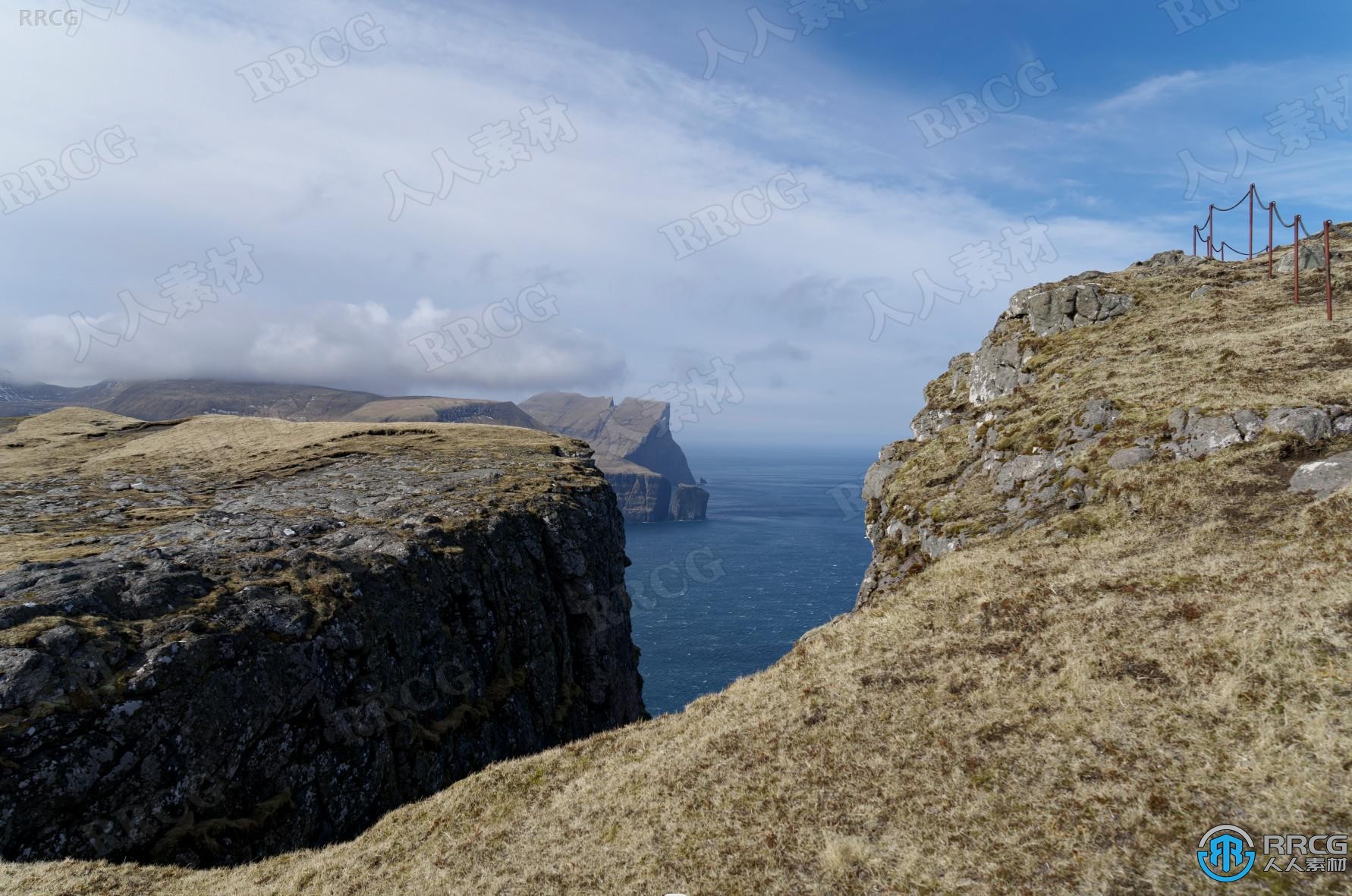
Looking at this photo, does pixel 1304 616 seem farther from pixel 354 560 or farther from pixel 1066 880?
pixel 354 560

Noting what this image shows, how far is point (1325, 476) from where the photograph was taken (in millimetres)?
21391

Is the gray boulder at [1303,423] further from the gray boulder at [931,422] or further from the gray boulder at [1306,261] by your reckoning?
the gray boulder at [1306,261]

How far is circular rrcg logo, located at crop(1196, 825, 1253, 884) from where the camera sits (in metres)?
9.37

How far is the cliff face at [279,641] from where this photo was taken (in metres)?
18.7

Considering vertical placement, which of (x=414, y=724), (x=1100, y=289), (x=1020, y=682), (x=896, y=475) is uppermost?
(x=1100, y=289)

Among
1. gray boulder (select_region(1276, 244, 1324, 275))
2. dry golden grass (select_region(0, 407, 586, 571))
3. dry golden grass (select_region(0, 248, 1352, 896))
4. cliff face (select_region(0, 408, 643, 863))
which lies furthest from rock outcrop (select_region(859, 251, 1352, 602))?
dry golden grass (select_region(0, 407, 586, 571))

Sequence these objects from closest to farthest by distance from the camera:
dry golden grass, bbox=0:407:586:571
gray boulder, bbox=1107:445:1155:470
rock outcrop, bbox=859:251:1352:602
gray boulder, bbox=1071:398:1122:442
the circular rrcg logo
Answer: the circular rrcg logo → rock outcrop, bbox=859:251:1352:602 → gray boulder, bbox=1107:445:1155:470 → gray boulder, bbox=1071:398:1122:442 → dry golden grass, bbox=0:407:586:571

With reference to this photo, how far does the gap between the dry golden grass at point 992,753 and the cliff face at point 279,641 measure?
3.96 m

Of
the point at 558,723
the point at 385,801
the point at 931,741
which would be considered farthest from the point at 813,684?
the point at 558,723

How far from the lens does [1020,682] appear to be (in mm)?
15828

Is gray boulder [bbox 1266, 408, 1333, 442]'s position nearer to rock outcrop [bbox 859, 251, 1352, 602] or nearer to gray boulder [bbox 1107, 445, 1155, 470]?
rock outcrop [bbox 859, 251, 1352, 602]

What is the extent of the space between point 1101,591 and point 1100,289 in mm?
37384

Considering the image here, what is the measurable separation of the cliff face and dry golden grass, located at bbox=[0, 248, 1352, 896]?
3.96 m

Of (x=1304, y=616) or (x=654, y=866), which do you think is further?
(x=1304, y=616)
